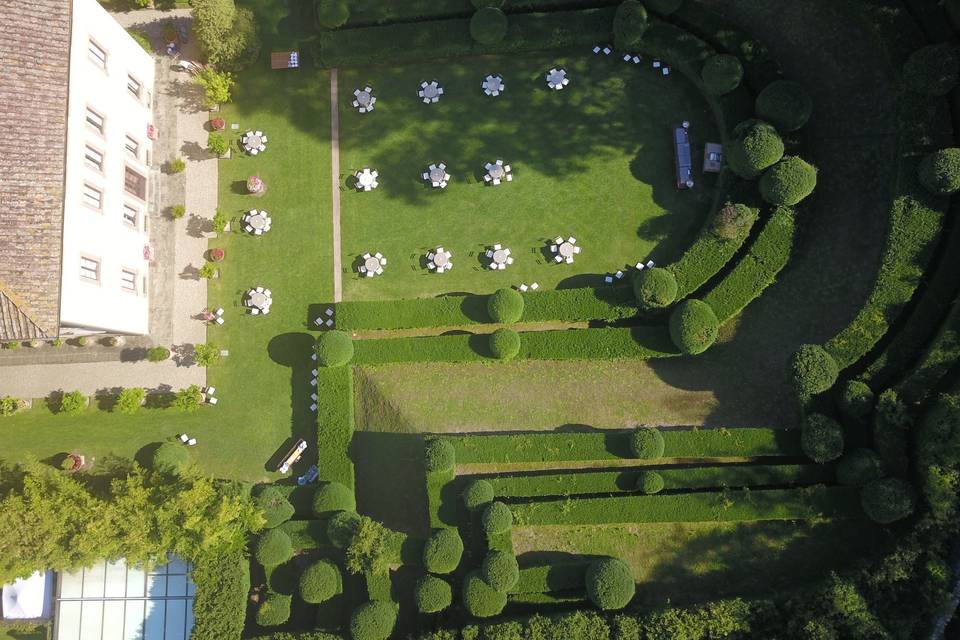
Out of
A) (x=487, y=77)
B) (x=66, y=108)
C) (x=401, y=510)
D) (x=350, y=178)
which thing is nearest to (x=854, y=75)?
(x=487, y=77)

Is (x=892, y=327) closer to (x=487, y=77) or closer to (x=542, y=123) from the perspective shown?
(x=542, y=123)

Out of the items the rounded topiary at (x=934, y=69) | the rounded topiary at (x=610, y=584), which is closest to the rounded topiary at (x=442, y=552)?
the rounded topiary at (x=610, y=584)

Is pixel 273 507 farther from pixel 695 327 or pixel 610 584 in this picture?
pixel 695 327

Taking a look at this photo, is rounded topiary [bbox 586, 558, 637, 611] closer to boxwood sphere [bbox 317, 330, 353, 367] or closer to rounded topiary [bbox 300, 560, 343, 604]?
rounded topiary [bbox 300, 560, 343, 604]

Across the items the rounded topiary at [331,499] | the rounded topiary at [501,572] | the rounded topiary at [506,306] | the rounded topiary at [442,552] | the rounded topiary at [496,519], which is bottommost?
the rounded topiary at [501,572]

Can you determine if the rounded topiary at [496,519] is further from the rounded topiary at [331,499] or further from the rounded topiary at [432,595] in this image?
the rounded topiary at [331,499]

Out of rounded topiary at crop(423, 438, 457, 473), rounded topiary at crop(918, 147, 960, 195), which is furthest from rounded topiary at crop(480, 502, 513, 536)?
rounded topiary at crop(918, 147, 960, 195)
